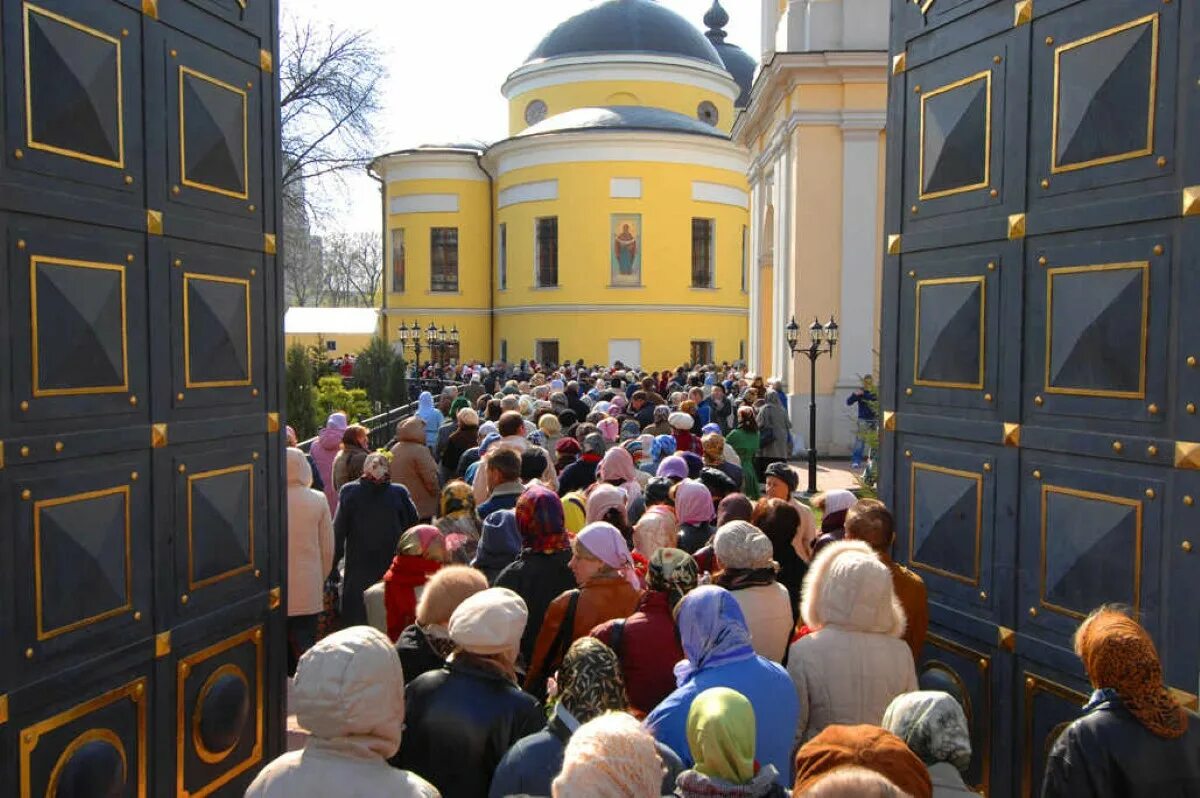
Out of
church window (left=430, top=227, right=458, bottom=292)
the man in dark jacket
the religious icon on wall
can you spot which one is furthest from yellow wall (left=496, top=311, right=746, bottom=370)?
the man in dark jacket

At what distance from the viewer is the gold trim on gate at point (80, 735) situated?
388 cm

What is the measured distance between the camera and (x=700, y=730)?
121 inches

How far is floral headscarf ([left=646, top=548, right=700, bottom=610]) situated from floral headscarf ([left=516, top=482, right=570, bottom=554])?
3.54ft

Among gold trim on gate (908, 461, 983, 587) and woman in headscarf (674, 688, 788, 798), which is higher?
gold trim on gate (908, 461, 983, 587)

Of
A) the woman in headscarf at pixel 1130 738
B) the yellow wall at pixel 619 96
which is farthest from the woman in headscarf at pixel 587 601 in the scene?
the yellow wall at pixel 619 96

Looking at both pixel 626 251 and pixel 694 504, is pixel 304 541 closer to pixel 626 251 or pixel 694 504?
pixel 694 504

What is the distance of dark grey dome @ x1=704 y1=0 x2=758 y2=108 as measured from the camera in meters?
60.2

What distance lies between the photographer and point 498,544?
5.93 m

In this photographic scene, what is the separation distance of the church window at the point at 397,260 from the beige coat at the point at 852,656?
141ft

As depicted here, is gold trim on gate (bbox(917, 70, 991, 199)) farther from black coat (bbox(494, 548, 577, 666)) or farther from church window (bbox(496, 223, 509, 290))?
church window (bbox(496, 223, 509, 290))

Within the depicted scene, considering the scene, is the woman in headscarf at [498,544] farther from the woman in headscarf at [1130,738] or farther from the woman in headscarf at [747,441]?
the woman in headscarf at [747,441]

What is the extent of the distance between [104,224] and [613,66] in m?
42.9

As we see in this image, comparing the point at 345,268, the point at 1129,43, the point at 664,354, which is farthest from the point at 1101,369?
the point at 345,268

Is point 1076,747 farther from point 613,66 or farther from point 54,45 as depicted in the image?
point 613,66
